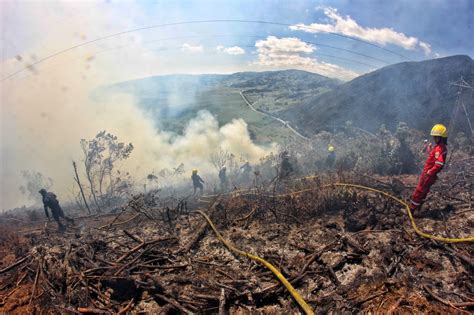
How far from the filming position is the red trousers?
5941mm

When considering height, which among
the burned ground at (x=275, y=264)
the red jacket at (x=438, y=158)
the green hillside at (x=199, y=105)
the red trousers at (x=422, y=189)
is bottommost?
the burned ground at (x=275, y=264)

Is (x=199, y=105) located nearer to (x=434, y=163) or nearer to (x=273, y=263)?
(x=434, y=163)

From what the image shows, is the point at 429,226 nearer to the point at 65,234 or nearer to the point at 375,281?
the point at 375,281

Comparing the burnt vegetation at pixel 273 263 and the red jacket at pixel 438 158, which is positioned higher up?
the red jacket at pixel 438 158

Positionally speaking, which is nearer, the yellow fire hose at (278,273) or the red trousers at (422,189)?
the yellow fire hose at (278,273)

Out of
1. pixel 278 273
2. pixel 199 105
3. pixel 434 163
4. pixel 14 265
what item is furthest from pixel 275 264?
pixel 199 105

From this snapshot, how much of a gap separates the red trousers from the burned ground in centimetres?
32

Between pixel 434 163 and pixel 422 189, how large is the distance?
2.03 ft

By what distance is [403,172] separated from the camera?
11617mm

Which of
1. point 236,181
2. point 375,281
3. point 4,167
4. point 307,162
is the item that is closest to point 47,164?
point 4,167

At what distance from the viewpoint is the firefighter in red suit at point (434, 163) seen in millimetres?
5855

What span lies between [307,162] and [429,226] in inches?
361

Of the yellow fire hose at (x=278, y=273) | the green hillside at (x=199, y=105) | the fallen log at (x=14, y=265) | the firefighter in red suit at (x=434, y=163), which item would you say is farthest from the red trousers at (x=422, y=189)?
the green hillside at (x=199, y=105)

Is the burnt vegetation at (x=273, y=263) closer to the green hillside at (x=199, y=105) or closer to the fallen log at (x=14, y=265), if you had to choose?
the fallen log at (x=14, y=265)
